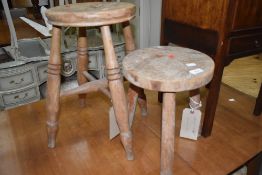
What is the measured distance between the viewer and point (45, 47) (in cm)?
143

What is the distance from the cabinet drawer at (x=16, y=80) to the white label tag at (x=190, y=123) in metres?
0.92

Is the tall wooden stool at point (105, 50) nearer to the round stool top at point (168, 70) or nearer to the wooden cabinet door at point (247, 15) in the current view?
the round stool top at point (168, 70)

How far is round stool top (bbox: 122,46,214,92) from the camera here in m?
0.61

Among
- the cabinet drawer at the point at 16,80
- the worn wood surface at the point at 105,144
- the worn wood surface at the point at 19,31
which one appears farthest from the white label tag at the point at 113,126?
the worn wood surface at the point at 19,31

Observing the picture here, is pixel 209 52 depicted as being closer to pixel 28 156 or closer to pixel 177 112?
pixel 177 112

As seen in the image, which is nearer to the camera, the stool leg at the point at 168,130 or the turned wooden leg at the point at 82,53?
the stool leg at the point at 168,130

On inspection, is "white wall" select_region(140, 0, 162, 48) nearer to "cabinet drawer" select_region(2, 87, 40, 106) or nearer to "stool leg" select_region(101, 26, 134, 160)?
"cabinet drawer" select_region(2, 87, 40, 106)

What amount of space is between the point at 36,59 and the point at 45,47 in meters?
0.12

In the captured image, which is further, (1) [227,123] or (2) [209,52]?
(1) [227,123]

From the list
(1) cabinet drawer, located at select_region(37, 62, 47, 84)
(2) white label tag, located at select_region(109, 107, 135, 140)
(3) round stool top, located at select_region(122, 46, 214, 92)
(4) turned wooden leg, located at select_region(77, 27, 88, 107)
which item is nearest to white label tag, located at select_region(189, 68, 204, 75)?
(3) round stool top, located at select_region(122, 46, 214, 92)

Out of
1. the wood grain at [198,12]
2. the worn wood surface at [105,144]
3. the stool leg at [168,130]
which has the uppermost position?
the wood grain at [198,12]

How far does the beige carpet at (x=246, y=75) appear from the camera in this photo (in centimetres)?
141

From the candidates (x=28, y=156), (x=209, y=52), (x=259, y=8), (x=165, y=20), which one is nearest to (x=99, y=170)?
(x=28, y=156)

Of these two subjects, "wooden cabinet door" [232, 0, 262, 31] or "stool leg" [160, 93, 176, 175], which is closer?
"stool leg" [160, 93, 176, 175]
